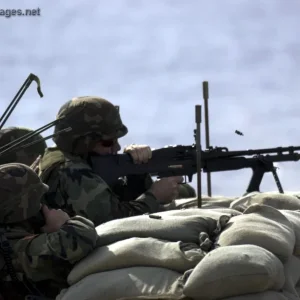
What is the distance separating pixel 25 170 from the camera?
168 inches

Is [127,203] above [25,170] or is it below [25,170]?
below

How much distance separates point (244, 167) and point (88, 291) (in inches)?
112

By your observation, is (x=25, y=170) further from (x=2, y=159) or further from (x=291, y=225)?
(x=2, y=159)


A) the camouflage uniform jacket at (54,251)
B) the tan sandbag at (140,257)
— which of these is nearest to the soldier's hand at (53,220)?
the camouflage uniform jacket at (54,251)

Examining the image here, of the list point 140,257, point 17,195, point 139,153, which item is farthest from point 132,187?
point 140,257

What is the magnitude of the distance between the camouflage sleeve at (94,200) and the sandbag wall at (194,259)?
2.24 feet

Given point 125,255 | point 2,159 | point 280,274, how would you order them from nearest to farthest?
point 280,274
point 125,255
point 2,159

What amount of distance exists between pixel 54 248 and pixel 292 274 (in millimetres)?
1059

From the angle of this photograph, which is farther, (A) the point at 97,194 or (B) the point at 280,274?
(A) the point at 97,194

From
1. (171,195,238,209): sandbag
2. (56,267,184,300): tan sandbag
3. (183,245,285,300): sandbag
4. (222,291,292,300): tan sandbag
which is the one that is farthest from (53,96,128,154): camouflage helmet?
(222,291,292,300): tan sandbag

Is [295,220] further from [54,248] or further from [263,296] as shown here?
[54,248]

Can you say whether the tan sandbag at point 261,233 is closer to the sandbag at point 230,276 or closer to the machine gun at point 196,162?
the sandbag at point 230,276

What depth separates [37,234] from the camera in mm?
4234

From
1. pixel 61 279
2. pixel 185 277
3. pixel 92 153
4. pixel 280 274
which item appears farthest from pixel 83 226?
pixel 92 153
